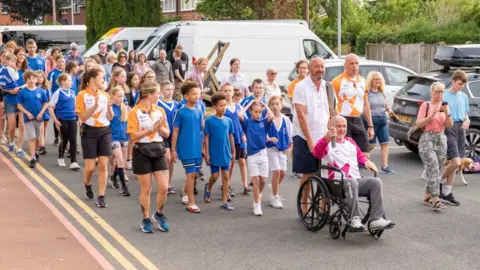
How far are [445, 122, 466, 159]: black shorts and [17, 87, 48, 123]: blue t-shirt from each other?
7.10 meters

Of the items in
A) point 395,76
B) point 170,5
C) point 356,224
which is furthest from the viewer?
point 170,5

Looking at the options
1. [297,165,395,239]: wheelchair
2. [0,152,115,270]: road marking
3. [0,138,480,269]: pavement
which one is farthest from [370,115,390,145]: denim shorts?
[0,152,115,270]: road marking

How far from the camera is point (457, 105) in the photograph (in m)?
11.5

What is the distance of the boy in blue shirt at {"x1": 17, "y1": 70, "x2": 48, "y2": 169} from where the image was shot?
45.3 feet

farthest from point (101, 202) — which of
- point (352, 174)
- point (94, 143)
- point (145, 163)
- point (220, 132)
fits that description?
point (352, 174)

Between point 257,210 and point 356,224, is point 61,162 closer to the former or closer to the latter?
point 257,210

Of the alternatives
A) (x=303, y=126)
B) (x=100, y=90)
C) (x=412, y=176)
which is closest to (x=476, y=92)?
(x=412, y=176)

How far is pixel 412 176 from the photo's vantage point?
509 inches

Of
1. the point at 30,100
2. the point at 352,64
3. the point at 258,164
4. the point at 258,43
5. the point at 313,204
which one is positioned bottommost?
the point at 313,204

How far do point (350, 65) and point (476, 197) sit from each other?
286 centimetres

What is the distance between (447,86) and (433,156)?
134 inches

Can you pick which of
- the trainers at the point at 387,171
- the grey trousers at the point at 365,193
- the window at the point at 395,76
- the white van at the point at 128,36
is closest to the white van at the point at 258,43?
the window at the point at 395,76

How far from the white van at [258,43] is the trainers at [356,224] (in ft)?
46.1

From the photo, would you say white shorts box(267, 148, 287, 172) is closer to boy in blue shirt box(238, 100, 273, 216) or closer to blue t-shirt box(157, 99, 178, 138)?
boy in blue shirt box(238, 100, 273, 216)
